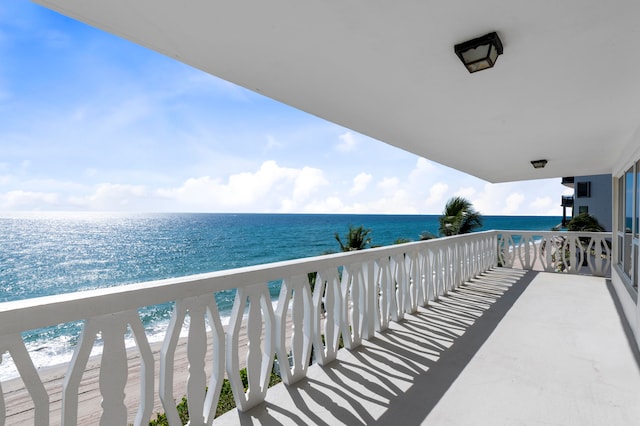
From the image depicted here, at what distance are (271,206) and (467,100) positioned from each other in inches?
2622

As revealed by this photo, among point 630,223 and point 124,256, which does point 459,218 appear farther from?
point 124,256

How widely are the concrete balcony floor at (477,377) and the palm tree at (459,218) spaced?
7449 mm

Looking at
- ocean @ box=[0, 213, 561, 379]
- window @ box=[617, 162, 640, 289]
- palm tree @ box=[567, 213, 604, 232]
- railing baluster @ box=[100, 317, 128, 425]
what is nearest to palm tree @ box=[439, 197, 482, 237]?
palm tree @ box=[567, 213, 604, 232]

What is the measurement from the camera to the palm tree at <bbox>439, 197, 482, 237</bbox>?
11.3 meters

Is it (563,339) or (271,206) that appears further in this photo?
(271,206)

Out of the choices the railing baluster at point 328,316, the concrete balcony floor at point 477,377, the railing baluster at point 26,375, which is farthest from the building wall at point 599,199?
the railing baluster at point 26,375

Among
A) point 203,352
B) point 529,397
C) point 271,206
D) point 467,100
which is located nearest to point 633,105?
point 467,100

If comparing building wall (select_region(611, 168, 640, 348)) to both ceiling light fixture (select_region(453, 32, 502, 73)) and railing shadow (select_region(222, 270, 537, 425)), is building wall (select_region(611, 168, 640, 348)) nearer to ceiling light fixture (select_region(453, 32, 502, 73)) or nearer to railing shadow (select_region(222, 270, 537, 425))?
railing shadow (select_region(222, 270, 537, 425))

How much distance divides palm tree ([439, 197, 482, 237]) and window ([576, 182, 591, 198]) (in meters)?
14.0

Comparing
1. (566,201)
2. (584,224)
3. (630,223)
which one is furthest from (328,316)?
(566,201)

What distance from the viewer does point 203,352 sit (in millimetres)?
1730

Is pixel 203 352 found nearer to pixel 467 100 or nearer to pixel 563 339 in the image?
pixel 467 100

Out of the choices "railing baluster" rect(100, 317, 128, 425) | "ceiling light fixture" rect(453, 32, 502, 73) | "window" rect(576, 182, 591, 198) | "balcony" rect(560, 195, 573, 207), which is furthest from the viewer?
"balcony" rect(560, 195, 573, 207)

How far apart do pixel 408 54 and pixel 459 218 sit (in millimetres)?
10375
